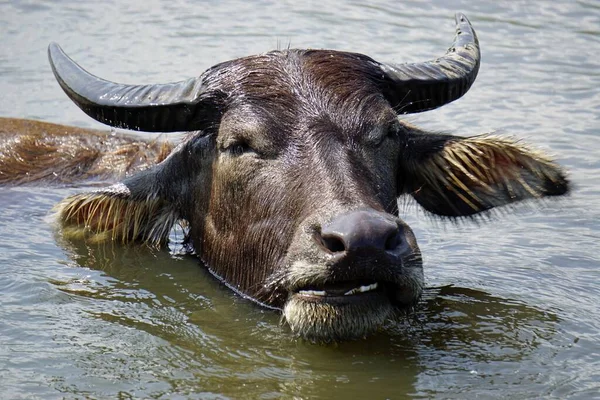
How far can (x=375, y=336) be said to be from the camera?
6305 millimetres

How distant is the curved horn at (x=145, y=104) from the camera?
6898 mm

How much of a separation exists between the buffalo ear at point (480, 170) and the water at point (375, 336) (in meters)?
0.22

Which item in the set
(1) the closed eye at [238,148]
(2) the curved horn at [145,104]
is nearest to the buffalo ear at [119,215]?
(2) the curved horn at [145,104]

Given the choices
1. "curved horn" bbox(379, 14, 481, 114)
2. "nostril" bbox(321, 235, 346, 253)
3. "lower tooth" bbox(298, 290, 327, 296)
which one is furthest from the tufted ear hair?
"nostril" bbox(321, 235, 346, 253)

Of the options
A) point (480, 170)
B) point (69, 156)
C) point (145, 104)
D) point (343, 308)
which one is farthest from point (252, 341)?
point (69, 156)

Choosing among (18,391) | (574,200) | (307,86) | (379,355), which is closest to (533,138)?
(574,200)

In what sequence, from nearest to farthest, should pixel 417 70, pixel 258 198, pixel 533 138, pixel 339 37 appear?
1. pixel 258 198
2. pixel 417 70
3. pixel 533 138
4. pixel 339 37

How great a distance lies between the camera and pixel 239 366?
229 inches

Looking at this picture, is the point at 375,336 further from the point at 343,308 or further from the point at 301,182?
the point at 301,182

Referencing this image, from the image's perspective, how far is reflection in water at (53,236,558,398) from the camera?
5625 mm

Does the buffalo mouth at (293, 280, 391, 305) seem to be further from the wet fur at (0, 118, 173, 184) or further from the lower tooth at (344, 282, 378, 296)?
the wet fur at (0, 118, 173, 184)

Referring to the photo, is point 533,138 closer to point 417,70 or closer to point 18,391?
point 417,70

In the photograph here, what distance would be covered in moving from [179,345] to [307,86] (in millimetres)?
1884

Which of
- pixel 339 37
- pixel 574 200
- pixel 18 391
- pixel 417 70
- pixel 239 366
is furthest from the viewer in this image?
pixel 339 37
